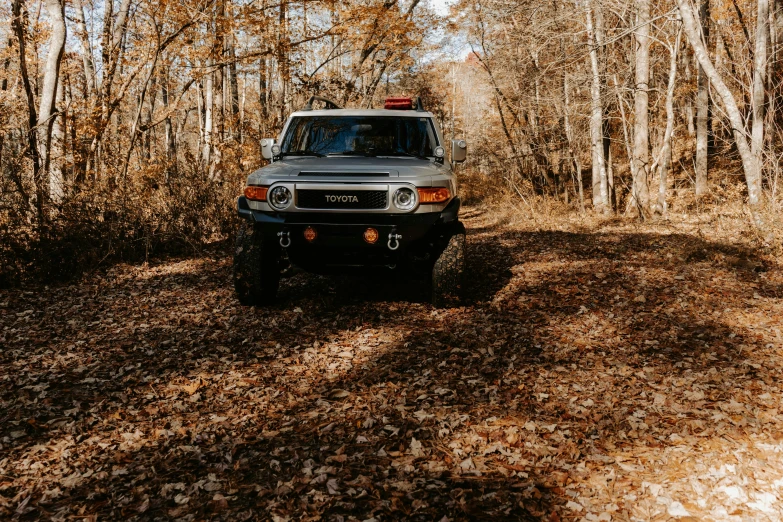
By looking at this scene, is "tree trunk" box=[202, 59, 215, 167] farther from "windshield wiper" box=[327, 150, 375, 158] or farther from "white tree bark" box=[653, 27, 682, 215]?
"white tree bark" box=[653, 27, 682, 215]

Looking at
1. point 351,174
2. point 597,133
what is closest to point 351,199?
point 351,174

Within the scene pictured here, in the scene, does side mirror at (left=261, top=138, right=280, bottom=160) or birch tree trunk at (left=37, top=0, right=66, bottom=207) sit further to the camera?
birch tree trunk at (left=37, top=0, right=66, bottom=207)

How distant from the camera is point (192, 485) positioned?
295 centimetres

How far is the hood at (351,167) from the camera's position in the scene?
5062mm

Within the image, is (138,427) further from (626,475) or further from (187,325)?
(626,475)

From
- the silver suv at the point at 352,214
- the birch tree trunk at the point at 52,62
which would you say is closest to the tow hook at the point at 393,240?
the silver suv at the point at 352,214

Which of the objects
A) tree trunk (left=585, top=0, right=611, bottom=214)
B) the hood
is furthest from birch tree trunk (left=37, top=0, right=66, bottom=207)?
tree trunk (left=585, top=0, right=611, bottom=214)

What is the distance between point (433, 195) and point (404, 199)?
0.90 feet

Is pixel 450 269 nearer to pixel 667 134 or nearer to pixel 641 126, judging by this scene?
pixel 667 134

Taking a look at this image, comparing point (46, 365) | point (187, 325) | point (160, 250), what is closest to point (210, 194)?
point (160, 250)

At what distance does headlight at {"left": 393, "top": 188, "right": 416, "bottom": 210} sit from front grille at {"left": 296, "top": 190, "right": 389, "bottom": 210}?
0.10 meters

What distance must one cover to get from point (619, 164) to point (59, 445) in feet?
76.8

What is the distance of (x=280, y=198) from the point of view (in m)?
5.09

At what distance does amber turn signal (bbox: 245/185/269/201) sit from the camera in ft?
16.8
